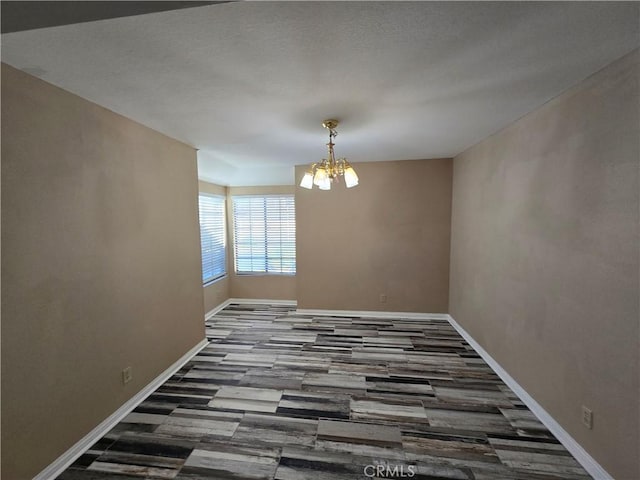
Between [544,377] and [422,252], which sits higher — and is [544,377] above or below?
below

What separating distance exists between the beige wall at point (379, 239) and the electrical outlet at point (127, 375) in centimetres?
258

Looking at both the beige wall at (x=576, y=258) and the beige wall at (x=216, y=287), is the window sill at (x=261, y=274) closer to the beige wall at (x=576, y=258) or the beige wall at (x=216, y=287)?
the beige wall at (x=216, y=287)

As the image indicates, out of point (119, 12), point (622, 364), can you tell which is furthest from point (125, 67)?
point (622, 364)

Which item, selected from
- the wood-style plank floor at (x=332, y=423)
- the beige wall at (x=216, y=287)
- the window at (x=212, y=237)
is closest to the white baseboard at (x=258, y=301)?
the beige wall at (x=216, y=287)

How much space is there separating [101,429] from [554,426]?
335cm

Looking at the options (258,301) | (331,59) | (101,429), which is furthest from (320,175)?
(258,301)

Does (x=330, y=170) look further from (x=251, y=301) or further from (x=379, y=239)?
(x=251, y=301)

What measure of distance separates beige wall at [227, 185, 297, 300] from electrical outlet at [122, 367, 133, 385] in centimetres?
290

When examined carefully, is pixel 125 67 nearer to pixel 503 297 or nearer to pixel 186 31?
pixel 186 31

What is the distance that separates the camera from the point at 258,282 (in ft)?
16.9

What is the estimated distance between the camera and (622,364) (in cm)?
146

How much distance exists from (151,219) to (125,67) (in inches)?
55.5

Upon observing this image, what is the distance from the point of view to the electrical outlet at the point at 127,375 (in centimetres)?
221

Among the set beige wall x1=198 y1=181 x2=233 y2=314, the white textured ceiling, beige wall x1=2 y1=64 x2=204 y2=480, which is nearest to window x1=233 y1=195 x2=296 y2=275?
beige wall x1=198 y1=181 x2=233 y2=314
